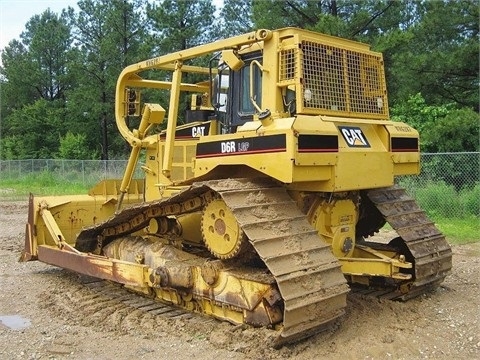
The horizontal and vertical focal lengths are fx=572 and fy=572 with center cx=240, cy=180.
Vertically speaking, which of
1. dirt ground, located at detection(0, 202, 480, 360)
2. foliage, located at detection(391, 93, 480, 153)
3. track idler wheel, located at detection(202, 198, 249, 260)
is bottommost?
dirt ground, located at detection(0, 202, 480, 360)

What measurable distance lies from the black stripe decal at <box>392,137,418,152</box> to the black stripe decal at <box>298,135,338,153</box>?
3.72 ft

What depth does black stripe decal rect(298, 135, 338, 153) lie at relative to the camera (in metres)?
5.15

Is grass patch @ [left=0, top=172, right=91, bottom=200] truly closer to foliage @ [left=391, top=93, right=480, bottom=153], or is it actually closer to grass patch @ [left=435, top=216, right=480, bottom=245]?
foliage @ [left=391, top=93, right=480, bottom=153]

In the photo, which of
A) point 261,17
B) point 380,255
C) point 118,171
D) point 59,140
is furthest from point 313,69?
point 59,140

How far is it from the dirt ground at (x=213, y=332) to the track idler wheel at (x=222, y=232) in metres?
0.74

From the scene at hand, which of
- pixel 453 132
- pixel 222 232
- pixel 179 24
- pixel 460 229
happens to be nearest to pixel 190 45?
pixel 179 24

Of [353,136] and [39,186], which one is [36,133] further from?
[353,136]

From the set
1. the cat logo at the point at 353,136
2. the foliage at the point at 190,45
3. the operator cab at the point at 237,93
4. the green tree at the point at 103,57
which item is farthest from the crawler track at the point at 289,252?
the green tree at the point at 103,57

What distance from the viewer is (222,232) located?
5555 millimetres

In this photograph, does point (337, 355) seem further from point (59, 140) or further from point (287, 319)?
point (59, 140)

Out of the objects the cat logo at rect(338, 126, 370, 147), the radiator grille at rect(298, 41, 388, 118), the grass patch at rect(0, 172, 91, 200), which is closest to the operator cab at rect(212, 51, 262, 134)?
the radiator grille at rect(298, 41, 388, 118)

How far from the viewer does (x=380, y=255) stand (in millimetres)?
6238

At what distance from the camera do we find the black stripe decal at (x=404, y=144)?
20.6ft

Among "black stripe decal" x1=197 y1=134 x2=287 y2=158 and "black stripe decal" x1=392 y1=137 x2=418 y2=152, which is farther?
"black stripe decal" x1=392 y1=137 x2=418 y2=152
